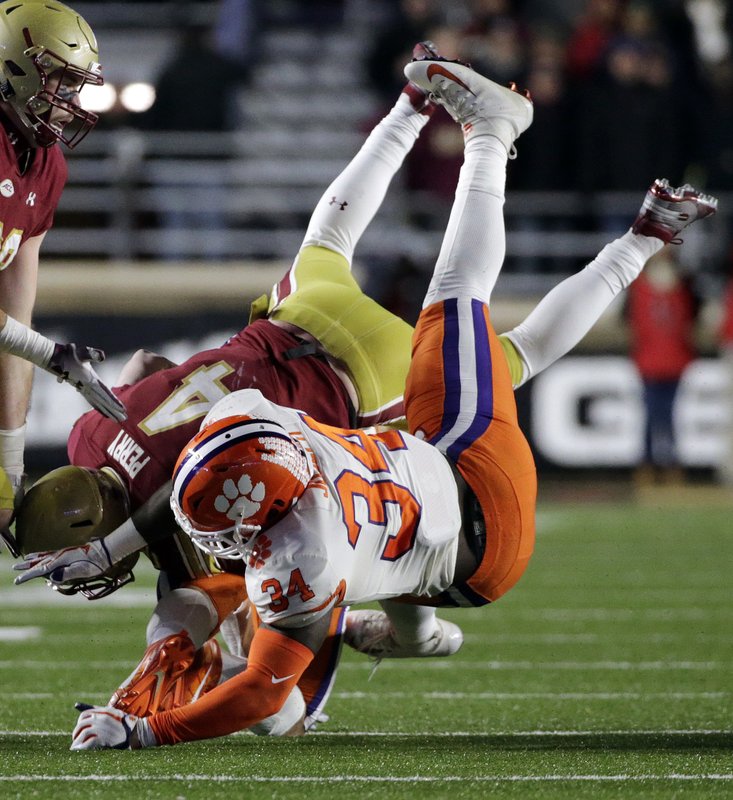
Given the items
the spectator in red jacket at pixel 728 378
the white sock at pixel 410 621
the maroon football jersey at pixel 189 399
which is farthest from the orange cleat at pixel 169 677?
the spectator in red jacket at pixel 728 378

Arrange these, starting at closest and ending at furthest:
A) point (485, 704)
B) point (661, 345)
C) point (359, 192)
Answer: point (485, 704) < point (359, 192) < point (661, 345)

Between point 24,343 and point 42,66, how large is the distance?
2.54 ft

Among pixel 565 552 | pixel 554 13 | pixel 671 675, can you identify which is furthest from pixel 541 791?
pixel 554 13

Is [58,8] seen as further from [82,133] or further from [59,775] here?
[59,775]

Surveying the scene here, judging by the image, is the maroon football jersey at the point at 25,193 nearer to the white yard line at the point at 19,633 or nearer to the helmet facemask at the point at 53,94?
the helmet facemask at the point at 53,94

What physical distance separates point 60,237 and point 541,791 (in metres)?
8.59

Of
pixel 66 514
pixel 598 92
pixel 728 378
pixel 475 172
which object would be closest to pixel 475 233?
pixel 475 172

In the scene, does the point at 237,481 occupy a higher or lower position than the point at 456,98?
lower

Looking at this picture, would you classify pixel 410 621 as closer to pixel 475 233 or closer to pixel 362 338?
pixel 362 338

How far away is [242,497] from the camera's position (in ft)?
10.9

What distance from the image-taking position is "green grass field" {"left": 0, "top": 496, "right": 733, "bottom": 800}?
126 inches

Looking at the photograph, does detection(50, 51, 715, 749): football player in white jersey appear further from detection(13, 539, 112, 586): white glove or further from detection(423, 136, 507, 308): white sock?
detection(13, 539, 112, 586): white glove

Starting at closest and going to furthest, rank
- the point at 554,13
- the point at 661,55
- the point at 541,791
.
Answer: the point at 541,791, the point at 661,55, the point at 554,13

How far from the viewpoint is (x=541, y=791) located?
309 centimetres
